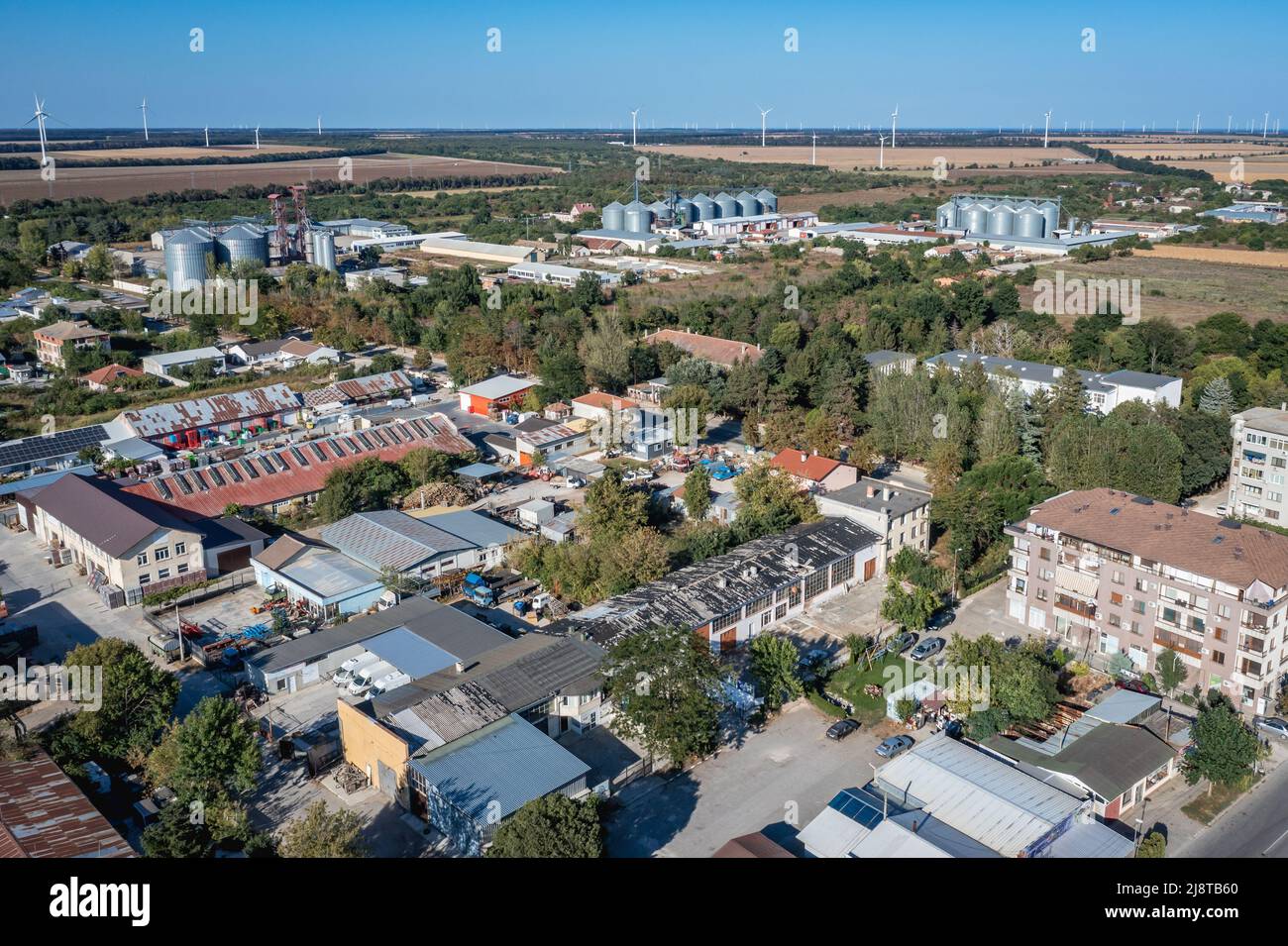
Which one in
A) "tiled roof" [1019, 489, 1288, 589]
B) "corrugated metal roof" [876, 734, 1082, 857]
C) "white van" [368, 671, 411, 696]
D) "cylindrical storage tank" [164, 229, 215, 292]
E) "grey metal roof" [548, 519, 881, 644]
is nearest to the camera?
"corrugated metal roof" [876, 734, 1082, 857]

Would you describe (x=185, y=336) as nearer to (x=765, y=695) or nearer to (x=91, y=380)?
(x=91, y=380)

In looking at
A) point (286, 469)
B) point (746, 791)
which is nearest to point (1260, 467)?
point (746, 791)

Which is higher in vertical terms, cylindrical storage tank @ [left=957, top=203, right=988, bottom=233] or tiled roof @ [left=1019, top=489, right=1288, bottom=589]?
cylindrical storage tank @ [left=957, top=203, right=988, bottom=233]

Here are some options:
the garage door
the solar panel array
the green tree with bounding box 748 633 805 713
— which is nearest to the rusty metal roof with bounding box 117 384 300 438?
the solar panel array

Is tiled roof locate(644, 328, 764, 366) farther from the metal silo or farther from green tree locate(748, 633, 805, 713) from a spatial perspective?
the metal silo

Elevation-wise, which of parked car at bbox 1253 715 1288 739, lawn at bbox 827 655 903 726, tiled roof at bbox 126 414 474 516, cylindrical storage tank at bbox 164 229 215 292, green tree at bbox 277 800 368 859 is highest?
cylindrical storage tank at bbox 164 229 215 292
